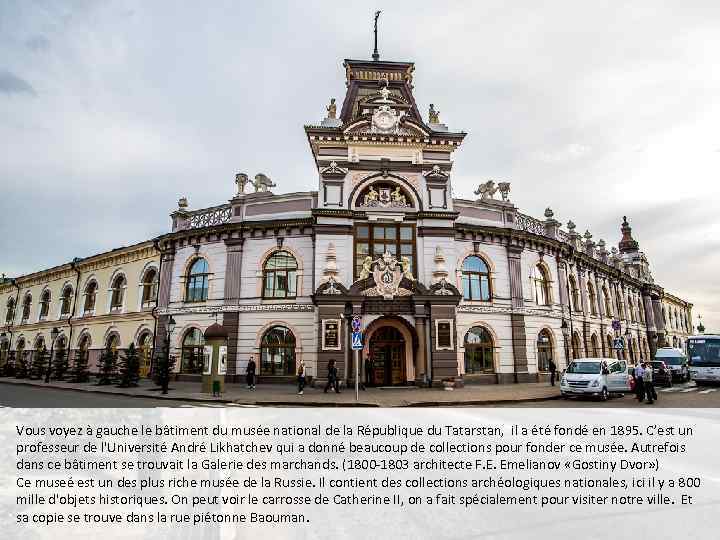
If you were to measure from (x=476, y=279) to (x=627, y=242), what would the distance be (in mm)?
38697

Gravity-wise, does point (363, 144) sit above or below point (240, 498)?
above

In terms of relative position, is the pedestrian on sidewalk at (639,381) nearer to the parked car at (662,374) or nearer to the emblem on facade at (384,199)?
the parked car at (662,374)

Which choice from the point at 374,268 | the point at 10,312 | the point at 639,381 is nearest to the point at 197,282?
the point at 374,268

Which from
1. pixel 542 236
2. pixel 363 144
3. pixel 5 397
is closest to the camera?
pixel 5 397

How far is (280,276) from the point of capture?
24.7 m

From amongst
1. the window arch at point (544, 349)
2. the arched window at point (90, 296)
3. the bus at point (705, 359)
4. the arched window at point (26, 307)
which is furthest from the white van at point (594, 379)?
the arched window at point (26, 307)

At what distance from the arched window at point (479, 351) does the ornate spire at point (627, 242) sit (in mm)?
38538

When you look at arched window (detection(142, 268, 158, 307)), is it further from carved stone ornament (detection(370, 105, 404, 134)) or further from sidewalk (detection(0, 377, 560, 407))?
carved stone ornament (detection(370, 105, 404, 134))

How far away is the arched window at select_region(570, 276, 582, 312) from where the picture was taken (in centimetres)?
3128

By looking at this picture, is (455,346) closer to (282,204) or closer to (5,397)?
(282,204)

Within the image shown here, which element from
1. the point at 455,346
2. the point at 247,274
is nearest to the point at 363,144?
the point at 247,274

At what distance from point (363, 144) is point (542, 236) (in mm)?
13508

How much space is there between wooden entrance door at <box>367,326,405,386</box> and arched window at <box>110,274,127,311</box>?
20006 mm

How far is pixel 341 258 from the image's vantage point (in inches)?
886
